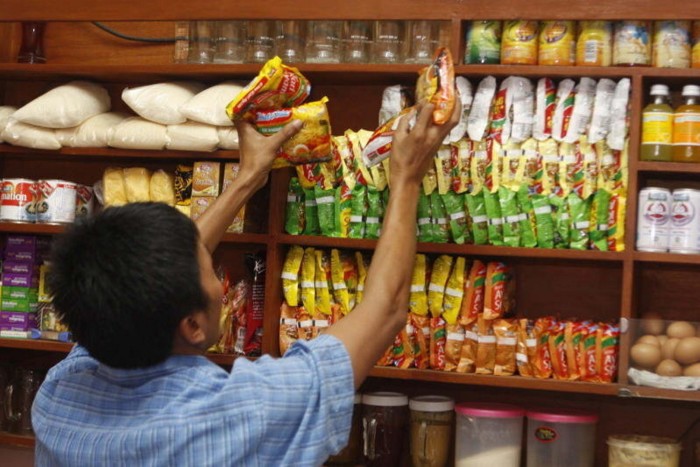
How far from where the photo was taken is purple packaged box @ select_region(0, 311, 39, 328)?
2.97 m

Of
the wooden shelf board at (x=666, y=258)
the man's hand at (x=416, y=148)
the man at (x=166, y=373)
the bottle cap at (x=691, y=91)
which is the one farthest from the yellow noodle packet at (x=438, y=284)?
the man at (x=166, y=373)

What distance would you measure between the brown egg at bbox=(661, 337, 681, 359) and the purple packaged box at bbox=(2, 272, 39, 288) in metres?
1.80

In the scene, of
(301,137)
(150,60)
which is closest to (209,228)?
(301,137)

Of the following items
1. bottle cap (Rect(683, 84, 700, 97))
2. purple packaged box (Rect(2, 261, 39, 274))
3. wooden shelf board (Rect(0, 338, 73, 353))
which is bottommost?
wooden shelf board (Rect(0, 338, 73, 353))

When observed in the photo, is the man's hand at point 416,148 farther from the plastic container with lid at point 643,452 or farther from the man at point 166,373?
the plastic container with lid at point 643,452

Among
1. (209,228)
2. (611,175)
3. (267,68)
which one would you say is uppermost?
(267,68)

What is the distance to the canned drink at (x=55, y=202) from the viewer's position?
9.62 feet

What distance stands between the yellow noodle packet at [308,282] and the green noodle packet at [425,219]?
1.05 ft

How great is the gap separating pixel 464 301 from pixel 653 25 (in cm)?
86

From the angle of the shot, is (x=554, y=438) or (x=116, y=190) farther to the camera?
(x=116, y=190)

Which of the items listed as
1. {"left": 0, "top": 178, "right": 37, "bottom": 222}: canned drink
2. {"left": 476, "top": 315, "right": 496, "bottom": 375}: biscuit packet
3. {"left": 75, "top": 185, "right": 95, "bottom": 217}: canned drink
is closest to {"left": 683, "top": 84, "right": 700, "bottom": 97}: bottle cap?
{"left": 476, "top": 315, "right": 496, "bottom": 375}: biscuit packet

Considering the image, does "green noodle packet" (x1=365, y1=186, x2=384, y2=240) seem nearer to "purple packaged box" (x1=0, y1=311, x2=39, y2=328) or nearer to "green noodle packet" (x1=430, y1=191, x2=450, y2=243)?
"green noodle packet" (x1=430, y1=191, x2=450, y2=243)

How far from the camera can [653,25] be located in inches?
101

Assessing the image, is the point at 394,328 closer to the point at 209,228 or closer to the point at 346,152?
the point at 209,228
